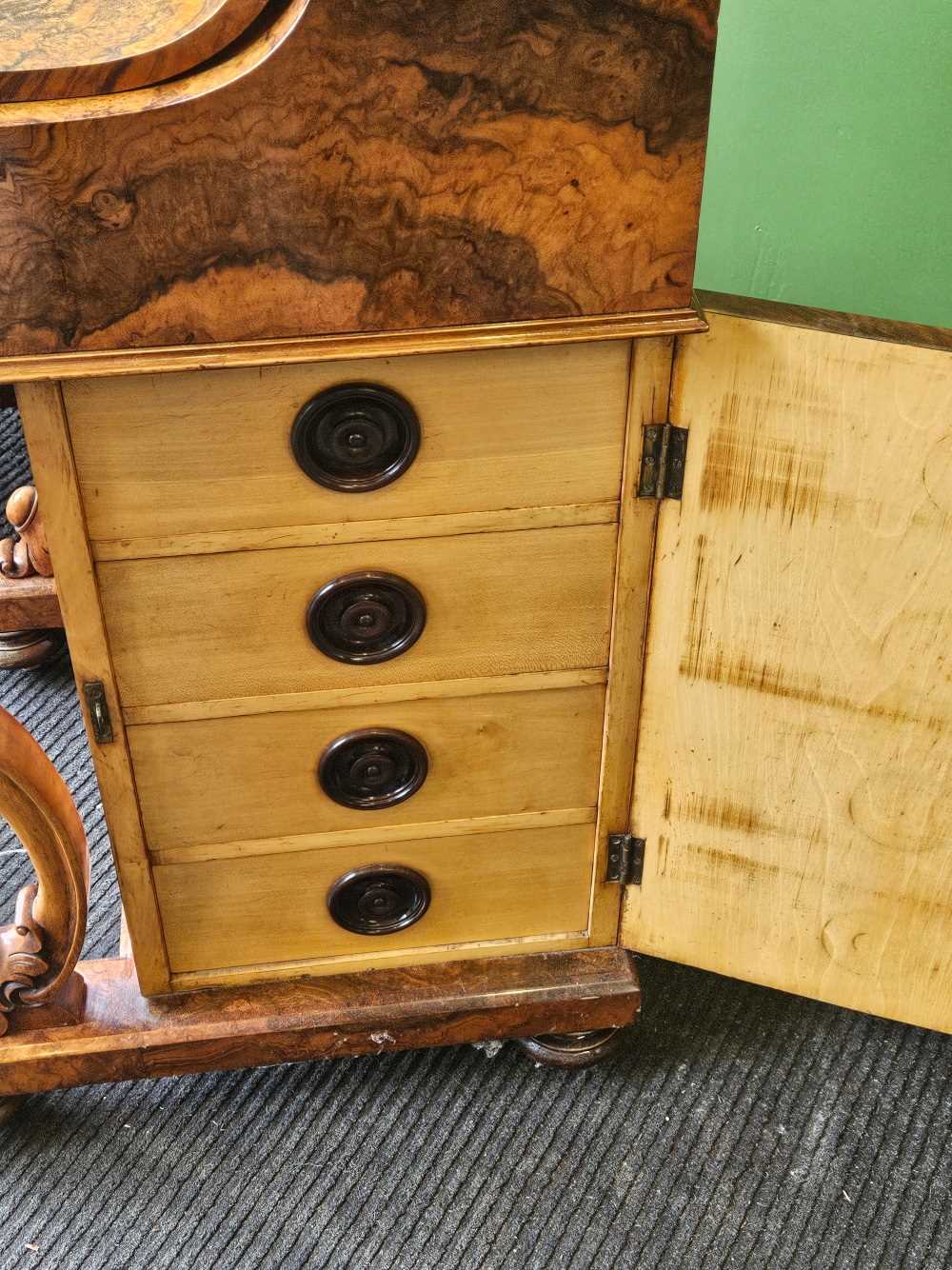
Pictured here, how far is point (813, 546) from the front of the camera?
1.06 m

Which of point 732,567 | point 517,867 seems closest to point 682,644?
point 732,567

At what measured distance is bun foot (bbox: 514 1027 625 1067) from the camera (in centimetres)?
138

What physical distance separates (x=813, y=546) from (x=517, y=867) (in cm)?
45

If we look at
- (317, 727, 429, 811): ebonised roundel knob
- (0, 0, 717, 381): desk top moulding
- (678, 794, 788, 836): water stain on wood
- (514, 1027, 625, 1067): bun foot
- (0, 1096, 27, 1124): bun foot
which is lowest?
(0, 1096, 27, 1124): bun foot

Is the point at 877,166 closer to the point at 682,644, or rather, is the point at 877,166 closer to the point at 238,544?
the point at 682,644

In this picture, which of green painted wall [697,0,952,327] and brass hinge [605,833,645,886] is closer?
brass hinge [605,833,645,886]

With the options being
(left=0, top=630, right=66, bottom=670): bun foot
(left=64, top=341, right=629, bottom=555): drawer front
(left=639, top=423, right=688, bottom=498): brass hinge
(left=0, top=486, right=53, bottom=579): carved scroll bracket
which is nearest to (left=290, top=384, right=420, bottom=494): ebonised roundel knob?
(left=64, top=341, right=629, bottom=555): drawer front

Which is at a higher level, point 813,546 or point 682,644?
point 813,546

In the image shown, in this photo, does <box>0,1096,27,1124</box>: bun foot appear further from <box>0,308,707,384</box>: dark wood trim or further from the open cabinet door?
<box>0,308,707,384</box>: dark wood trim

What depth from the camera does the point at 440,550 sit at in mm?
1083

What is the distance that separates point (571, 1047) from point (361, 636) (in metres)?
Result: 0.55

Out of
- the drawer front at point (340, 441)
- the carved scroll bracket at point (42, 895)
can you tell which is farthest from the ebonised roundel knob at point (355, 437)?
the carved scroll bracket at point (42, 895)

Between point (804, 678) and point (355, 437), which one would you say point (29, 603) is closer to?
point (355, 437)

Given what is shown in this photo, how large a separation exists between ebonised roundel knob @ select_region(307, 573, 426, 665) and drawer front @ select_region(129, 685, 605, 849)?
2.6 inches
